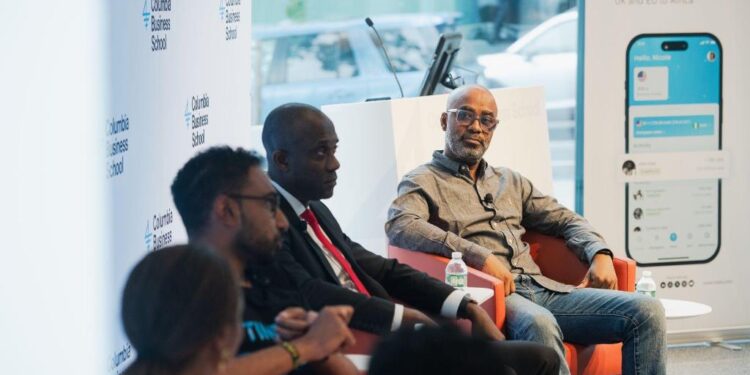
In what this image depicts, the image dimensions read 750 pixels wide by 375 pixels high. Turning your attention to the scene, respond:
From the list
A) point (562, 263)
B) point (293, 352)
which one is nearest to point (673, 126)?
point (562, 263)

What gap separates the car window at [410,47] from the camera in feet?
23.2

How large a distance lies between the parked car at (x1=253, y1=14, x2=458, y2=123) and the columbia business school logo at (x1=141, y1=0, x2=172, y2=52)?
3163mm

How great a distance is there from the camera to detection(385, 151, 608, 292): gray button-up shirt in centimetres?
434

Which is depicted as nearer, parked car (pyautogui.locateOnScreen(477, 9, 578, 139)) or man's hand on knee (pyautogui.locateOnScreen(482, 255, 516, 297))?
man's hand on knee (pyautogui.locateOnScreen(482, 255, 516, 297))

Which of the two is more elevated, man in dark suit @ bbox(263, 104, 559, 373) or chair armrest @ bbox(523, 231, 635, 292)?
man in dark suit @ bbox(263, 104, 559, 373)

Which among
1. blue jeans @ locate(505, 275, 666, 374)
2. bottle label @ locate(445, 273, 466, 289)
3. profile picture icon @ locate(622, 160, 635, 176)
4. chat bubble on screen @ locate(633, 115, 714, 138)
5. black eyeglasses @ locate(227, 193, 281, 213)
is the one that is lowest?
blue jeans @ locate(505, 275, 666, 374)

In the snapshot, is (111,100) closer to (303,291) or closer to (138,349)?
(303,291)

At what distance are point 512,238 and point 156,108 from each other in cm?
163

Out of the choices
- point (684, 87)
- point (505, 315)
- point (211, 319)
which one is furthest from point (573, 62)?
point (211, 319)

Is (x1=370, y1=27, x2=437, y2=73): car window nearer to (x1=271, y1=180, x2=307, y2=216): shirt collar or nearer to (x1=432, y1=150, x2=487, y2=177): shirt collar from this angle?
(x1=432, y1=150, x2=487, y2=177): shirt collar

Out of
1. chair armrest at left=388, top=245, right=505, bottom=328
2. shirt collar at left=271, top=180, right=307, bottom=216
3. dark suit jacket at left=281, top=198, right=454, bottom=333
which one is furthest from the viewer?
chair armrest at left=388, top=245, right=505, bottom=328

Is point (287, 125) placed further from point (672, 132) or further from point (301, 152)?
point (672, 132)

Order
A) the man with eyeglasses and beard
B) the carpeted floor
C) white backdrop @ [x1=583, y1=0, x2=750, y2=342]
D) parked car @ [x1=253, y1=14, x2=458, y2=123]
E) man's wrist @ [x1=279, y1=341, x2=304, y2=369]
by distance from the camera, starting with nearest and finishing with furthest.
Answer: man's wrist @ [x1=279, y1=341, x2=304, y2=369]
the man with eyeglasses and beard
the carpeted floor
white backdrop @ [x1=583, y1=0, x2=750, y2=342]
parked car @ [x1=253, y1=14, x2=458, y2=123]

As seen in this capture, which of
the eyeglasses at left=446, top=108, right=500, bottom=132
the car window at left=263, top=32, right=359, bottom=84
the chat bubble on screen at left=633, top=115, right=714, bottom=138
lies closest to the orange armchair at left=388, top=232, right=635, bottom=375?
the eyeglasses at left=446, top=108, right=500, bottom=132
